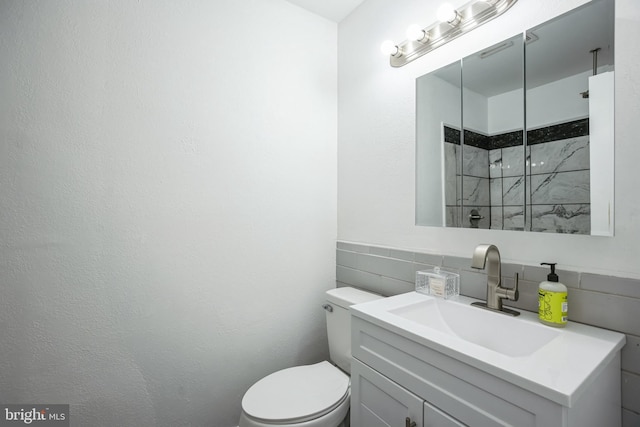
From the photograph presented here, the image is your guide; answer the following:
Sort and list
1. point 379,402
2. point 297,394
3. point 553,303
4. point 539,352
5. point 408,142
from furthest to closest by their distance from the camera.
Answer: point 408,142 < point 297,394 < point 379,402 < point 553,303 < point 539,352

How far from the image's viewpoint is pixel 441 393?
79 centimetres

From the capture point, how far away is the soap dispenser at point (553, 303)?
862mm

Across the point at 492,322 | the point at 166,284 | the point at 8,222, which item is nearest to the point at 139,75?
the point at 8,222

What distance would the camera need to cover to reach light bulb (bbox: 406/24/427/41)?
4.37ft

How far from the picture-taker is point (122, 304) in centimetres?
129

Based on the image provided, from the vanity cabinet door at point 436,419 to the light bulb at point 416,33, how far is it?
143 centimetres

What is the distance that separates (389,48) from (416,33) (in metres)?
0.17

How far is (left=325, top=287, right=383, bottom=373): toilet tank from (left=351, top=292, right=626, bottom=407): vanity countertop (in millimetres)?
463

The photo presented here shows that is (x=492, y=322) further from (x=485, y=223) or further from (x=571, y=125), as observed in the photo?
(x=571, y=125)

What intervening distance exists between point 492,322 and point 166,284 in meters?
1.35

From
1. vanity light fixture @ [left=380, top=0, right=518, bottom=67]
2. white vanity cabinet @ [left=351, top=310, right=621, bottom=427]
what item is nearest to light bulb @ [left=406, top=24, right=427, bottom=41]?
vanity light fixture @ [left=380, top=0, right=518, bottom=67]

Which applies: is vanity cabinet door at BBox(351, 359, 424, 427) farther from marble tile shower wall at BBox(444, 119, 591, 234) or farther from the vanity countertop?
marble tile shower wall at BBox(444, 119, 591, 234)
